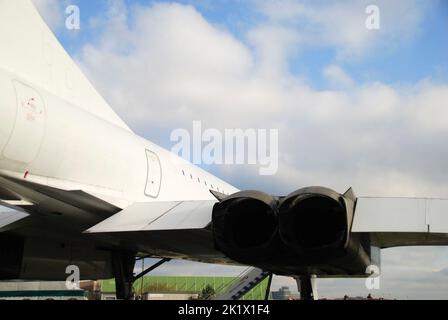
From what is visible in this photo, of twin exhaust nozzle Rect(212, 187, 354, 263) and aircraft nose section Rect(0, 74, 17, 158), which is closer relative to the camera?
twin exhaust nozzle Rect(212, 187, 354, 263)

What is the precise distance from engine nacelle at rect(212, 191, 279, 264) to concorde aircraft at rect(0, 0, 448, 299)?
1 cm

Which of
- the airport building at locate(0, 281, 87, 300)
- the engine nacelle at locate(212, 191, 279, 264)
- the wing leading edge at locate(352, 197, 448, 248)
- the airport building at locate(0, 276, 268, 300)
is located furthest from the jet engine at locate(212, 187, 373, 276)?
the airport building at locate(0, 276, 268, 300)

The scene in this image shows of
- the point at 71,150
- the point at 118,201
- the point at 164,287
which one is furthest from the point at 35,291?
the point at 71,150

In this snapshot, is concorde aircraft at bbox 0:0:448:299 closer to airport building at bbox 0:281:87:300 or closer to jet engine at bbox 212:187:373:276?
jet engine at bbox 212:187:373:276

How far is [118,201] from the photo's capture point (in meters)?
7.09

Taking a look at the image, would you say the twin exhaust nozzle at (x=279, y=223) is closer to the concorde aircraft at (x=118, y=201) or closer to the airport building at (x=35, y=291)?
the concorde aircraft at (x=118, y=201)

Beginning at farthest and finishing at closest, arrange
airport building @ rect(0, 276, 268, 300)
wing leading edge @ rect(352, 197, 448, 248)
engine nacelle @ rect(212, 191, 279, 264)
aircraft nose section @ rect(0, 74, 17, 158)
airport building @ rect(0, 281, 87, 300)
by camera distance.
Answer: airport building @ rect(0, 276, 268, 300) < airport building @ rect(0, 281, 87, 300) < engine nacelle @ rect(212, 191, 279, 264) < aircraft nose section @ rect(0, 74, 17, 158) < wing leading edge @ rect(352, 197, 448, 248)

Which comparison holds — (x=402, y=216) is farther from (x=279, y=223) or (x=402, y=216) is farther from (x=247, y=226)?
(x=247, y=226)

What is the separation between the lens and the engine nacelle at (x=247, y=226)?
5.52m

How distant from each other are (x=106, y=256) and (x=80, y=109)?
177 inches

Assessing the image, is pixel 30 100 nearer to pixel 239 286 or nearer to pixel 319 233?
pixel 319 233

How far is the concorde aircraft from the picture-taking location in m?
5.33

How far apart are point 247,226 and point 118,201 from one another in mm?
2134

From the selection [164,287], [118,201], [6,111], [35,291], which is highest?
[6,111]
